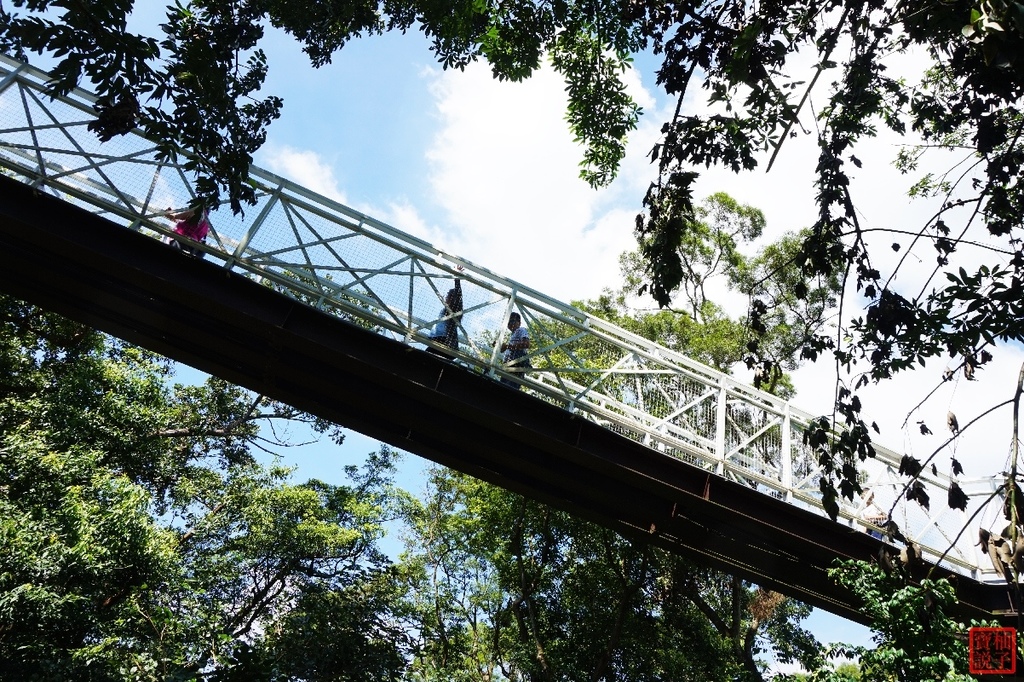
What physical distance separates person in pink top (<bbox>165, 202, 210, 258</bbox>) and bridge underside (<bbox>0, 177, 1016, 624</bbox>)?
0.16 m

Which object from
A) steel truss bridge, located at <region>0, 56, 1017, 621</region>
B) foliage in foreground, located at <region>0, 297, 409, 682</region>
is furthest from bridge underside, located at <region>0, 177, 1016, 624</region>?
foliage in foreground, located at <region>0, 297, 409, 682</region>

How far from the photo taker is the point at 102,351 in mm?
14594

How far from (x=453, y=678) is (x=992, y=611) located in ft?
26.2

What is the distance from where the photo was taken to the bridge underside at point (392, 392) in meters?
6.54

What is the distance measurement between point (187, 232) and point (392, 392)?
2.34m

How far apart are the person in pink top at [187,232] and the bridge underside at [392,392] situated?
16 centimetres

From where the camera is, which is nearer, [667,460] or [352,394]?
[352,394]

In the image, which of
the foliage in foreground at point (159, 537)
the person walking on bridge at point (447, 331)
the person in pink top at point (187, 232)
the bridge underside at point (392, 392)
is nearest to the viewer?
the bridge underside at point (392, 392)

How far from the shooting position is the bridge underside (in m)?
6.54

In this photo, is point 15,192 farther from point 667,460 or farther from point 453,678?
point 453,678

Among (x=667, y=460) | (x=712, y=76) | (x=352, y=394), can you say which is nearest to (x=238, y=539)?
(x=352, y=394)
